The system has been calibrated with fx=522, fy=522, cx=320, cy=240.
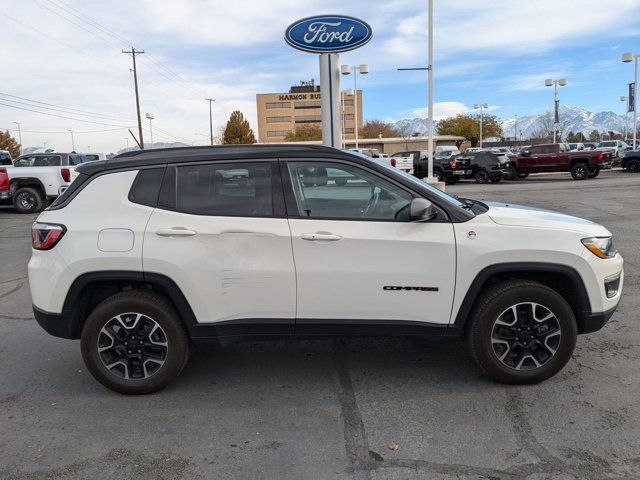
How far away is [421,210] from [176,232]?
1.70m

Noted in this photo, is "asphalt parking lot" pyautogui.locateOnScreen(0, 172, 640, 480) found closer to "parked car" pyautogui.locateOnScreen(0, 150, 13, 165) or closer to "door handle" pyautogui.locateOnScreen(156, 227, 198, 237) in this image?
"door handle" pyautogui.locateOnScreen(156, 227, 198, 237)

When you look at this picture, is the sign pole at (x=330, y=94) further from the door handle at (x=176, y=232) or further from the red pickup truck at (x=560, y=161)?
the red pickup truck at (x=560, y=161)

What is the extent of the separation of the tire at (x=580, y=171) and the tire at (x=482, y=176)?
3.99m

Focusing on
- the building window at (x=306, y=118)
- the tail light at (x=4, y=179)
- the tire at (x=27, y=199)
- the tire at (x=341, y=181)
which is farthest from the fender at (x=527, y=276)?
the building window at (x=306, y=118)

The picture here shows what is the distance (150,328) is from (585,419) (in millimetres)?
3012

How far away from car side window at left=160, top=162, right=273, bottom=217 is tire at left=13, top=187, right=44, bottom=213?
15.0 meters

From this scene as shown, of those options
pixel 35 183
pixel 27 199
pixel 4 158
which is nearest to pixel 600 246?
pixel 35 183

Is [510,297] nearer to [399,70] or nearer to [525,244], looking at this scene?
[525,244]

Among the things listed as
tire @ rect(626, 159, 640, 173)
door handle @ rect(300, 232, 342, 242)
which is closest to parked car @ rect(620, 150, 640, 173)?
tire @ rect(626, 159, 640, 173)

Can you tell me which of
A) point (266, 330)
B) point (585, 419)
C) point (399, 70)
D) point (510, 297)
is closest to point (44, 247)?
point (266, 330)

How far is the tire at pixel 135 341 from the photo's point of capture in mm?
3734

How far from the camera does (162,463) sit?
3.02 meters

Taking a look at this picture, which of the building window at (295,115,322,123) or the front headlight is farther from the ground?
the building window at (295,115,322,123)

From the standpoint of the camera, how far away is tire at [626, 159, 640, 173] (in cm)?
2786
